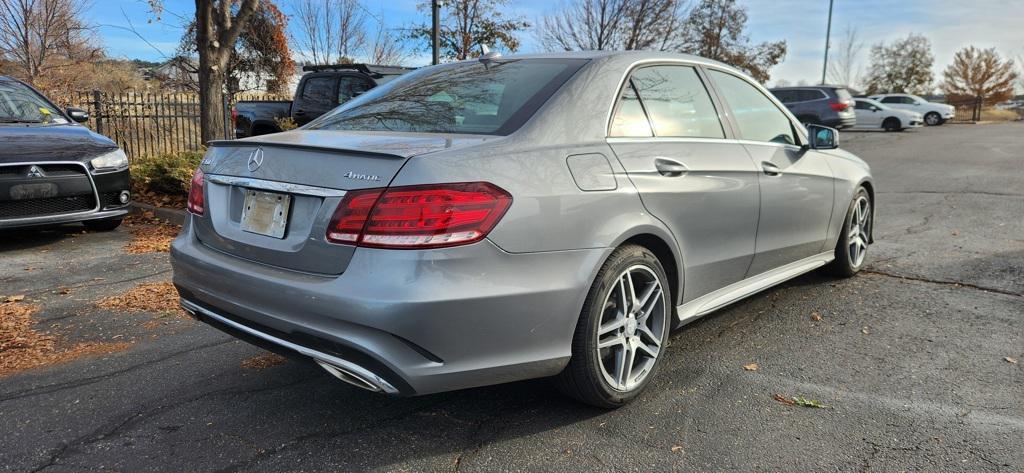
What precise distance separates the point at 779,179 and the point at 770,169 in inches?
4.8

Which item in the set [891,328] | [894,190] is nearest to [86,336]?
[891,328]

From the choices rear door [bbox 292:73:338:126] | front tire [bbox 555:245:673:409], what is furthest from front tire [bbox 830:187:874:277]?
rear door [bbox 292:73:338:126]

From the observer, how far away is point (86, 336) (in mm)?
3891

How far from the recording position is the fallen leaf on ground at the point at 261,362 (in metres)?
3.42

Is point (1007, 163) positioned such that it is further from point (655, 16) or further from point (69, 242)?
point (69, 242)

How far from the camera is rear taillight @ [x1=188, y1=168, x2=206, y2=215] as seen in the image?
2.95m

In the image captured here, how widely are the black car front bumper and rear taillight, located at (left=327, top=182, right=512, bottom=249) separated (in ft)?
16.2

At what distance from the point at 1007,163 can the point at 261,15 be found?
19755mm

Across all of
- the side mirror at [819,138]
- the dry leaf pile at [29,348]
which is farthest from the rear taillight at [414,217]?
the side mirror at [819,138]

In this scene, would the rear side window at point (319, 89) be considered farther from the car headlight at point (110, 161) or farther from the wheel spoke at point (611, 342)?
the wheel spoke at point (611, 342)

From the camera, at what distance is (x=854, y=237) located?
5.05 m

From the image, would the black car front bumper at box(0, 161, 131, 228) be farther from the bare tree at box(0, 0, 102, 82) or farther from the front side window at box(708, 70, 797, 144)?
the bare tree at box(0, 0, 102, 82)

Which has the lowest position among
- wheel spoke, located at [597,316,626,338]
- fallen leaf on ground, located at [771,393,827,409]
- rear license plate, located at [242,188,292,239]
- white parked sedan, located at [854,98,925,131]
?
fallen leaf on ground, located at [771,393,827,409]

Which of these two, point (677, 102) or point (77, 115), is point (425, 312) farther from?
point (77, 115)
